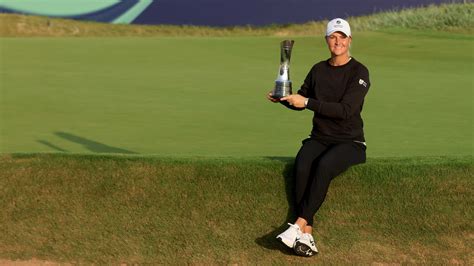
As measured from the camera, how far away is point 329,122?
6.02 metres

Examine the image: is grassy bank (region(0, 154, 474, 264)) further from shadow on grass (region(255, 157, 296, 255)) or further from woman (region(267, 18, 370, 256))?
woman (region(267, 18, 370, 256))

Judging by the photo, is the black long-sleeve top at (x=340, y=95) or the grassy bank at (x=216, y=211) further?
the black long-sleeve top at (x=340, y=95)

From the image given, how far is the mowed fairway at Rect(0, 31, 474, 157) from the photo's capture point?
849cm

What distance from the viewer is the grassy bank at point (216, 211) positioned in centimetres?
570

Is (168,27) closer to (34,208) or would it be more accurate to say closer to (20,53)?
(20,53)

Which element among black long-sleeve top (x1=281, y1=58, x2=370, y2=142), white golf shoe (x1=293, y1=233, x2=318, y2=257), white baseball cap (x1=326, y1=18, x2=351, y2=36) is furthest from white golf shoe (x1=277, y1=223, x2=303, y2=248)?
white baseball cap (x1=326, y1=18, x2=351, y2=36)

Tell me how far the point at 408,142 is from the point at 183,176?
2.97 metres

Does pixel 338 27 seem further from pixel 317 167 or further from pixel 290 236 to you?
pixel 290 236

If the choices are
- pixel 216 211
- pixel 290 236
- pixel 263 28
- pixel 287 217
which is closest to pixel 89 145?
pixel 216 211

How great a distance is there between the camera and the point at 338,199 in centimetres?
600

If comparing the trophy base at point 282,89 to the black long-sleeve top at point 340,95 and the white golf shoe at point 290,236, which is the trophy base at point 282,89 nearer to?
the black long-sleeve top at point 340,95

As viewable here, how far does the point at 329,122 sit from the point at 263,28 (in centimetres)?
1945

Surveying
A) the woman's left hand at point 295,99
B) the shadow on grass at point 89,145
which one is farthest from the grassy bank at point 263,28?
the woman's left hand at point 295,99

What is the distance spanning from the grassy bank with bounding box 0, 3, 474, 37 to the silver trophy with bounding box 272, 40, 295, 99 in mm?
15561
